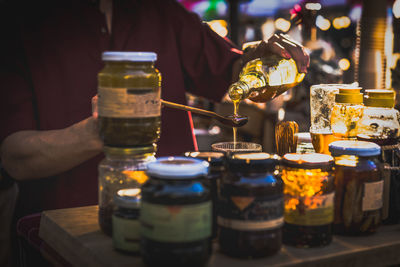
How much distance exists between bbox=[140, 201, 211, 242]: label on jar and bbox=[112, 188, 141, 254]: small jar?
0.09m

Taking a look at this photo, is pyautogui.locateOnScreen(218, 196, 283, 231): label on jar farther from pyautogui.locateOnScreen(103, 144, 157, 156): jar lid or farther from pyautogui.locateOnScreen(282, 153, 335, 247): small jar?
pyautogui.locateOnScreen(103, 144, 157, 156): jar lid

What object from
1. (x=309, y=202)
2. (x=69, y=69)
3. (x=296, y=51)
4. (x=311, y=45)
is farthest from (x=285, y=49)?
(x=311, y=45)

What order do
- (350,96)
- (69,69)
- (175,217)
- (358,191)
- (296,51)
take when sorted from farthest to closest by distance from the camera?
1. (69,69)
2. (296,51)
3. (350,96)
4. (358,191)
5. (175,217)

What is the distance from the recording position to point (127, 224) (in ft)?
2.88

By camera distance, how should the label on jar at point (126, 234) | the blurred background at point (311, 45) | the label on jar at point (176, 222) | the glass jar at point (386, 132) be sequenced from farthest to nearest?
the blurred background at point (311, 45), the glass jar at point (386, 132), the label on jar at point (126, 234), the label on jar at point (176, 222)

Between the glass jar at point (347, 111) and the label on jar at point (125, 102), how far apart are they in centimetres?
50

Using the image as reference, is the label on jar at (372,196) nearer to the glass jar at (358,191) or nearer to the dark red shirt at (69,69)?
the glass jar at (358,191)

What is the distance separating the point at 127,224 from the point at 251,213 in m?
0.23

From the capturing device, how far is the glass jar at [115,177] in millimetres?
976

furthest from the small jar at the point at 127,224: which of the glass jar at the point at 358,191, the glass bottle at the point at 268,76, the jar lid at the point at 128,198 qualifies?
the glass bottle at the point at 268,76

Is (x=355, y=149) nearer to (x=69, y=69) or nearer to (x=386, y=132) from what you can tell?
(x=386, y=132)

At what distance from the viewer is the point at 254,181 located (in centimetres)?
84

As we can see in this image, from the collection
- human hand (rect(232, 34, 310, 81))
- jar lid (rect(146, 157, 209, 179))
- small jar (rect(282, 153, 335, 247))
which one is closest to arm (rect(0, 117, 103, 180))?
jar lid (rect(146, 157, 209, 179))

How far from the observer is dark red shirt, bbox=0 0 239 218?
1.40m
